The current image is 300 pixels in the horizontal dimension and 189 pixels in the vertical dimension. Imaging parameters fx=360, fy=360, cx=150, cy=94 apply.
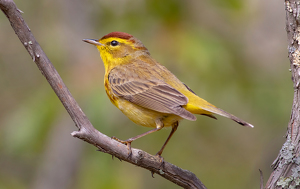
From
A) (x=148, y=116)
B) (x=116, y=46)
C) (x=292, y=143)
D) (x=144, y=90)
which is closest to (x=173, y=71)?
(x=116, y=46)

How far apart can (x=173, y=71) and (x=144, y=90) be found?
157cm

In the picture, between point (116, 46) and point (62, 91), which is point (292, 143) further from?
point (116, 46)

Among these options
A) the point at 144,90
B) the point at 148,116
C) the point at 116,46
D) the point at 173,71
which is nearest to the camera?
the point at 148,116

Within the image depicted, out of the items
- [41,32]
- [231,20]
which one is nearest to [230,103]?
[231,20]

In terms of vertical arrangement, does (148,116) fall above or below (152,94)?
below

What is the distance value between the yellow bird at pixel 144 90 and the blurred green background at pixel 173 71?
0.57 metres

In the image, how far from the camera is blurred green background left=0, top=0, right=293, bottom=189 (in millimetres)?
6266

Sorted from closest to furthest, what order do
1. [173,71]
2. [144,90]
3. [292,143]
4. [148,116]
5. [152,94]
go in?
[292,143] → [148,116] → [152,94] → [144,90] → [173,71]

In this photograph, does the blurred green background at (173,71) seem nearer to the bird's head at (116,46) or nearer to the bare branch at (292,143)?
the bird's head at (116,46)

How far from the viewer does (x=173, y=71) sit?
264 inches

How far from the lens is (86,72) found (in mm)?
6844

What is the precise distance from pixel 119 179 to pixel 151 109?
1730mm

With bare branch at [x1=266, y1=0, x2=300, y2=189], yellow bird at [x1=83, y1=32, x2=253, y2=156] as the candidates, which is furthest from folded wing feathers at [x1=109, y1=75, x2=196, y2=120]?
bare branch at [x1=266, y1=0, x2=300, y2=189]

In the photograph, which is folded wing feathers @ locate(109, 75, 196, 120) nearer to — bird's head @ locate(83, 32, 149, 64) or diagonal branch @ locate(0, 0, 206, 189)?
bird's head @ locate(83, 32, 149, 64)
